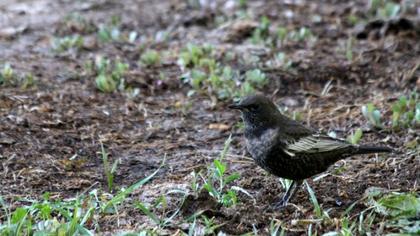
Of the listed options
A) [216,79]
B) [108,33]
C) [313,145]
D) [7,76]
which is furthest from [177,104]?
[313,145]

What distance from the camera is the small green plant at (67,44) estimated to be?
9.01m

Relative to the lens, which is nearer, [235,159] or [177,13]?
[235,159]

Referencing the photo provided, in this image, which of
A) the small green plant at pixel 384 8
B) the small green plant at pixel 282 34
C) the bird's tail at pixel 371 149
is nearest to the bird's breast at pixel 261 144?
the bird's tail at pixel 371 149

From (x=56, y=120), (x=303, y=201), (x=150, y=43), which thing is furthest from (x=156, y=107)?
(x=303, y=201)

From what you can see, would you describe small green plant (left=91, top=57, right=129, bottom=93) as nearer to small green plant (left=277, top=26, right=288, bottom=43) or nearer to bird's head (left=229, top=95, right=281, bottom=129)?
small green plant (left=277, top=26, right=288, bottom=43)

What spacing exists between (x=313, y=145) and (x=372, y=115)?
4.62 feet

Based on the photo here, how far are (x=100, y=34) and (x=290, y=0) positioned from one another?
Result: 9.54 feet

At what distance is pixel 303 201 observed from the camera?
5539 millimetres

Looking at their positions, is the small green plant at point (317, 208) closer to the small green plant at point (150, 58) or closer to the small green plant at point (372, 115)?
the small green plant at point (372, 115)

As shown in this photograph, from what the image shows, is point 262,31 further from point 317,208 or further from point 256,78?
point 317,208

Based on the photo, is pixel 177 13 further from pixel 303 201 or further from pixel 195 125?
pixel 303 201

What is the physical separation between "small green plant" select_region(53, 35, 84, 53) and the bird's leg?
4184 millimetres

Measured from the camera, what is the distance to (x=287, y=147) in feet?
18.0

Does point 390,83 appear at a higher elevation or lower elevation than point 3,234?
lower
